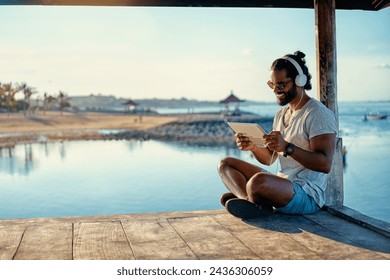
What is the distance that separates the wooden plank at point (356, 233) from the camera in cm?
279

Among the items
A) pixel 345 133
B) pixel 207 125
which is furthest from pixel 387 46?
pixel 207 125

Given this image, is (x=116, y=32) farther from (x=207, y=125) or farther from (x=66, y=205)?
(x=66, y=205)

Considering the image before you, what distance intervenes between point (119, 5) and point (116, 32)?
5837 centimetres

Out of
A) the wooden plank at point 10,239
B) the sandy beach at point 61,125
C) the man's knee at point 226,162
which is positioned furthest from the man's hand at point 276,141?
the sandy beach at point 61,125

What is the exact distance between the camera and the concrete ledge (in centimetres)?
304

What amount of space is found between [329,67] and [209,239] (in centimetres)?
156

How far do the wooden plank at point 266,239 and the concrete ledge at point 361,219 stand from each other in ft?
1.44

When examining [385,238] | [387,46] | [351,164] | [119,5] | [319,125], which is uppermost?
[387,46]

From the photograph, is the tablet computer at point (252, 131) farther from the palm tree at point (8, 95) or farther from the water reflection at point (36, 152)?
the palm tree at point (8, 95)

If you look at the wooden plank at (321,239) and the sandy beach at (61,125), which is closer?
the wooden plank at (321,239)

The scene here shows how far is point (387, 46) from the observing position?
198ft

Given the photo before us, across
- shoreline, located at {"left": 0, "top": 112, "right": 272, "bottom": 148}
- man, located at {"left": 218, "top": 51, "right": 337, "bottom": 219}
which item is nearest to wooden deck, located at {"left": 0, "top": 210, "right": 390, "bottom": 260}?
man, located at {"left": 218, "top": 51, "right": 337, "bottom": 219}

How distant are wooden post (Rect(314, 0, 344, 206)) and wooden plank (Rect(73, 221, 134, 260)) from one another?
1.47 metres

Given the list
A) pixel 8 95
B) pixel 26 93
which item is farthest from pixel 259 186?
pixel 26 93
